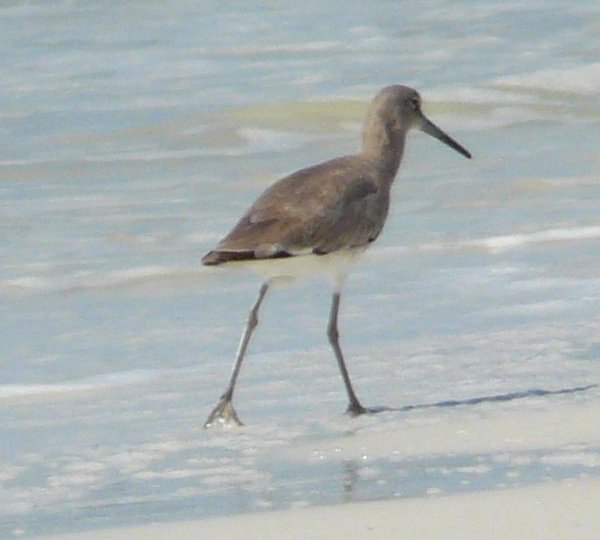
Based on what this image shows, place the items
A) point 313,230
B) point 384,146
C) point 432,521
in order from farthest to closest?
1. point 384,146
2. point 313,230
3. point 432,521

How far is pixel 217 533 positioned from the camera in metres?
4.58

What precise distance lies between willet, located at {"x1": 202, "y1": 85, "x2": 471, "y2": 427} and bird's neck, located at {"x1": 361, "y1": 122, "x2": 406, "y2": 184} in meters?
0.01

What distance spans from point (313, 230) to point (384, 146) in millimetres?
791

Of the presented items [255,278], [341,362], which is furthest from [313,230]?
[255,278]

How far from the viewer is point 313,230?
20.0 feet

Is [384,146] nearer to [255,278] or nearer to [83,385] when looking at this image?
[83,385]

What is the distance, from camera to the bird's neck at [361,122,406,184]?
22.0 ft

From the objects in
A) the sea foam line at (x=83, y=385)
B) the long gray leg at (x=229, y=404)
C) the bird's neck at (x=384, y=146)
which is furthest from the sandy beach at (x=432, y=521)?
the bird's neck at (x=384, y=146)

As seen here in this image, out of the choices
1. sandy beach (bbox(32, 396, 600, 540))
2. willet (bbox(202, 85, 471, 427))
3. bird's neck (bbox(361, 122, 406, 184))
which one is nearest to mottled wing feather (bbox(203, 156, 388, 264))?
willet (bbox(202, 85, 471, 427))

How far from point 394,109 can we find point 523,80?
7251 millimetres

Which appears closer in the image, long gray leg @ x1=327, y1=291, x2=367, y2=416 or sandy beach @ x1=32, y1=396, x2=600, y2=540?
sandy beach @ x1=32, y1=396, x2=600, y2=540

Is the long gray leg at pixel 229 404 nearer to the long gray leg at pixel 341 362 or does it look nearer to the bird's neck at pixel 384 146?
the long gray leg at pixel 341 362

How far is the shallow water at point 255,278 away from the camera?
17.4 ft

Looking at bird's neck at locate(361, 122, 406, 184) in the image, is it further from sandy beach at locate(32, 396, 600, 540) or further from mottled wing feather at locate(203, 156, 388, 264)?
sandy beach at locate(32, 396, 600, 540)
